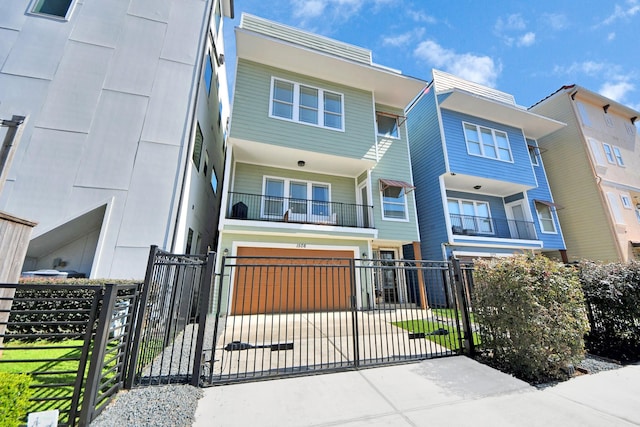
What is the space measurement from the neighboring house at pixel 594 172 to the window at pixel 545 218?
5.84ft

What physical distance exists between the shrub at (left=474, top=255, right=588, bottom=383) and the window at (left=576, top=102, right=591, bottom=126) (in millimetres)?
17695

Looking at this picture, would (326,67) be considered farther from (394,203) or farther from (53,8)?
(53,8)

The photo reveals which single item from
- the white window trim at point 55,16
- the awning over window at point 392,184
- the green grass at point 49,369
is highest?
the white window trim at point 55,16

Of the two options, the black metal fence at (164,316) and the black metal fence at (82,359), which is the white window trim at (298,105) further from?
the black metal fence at (82,359)

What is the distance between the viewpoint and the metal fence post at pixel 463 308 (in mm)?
5043

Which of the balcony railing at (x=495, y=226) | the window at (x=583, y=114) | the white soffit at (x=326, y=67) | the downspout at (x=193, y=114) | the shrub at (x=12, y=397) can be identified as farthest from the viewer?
the window at (x=583, y=114)

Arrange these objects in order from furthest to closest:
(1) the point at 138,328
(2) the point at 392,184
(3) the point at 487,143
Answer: (3) the point at 487,143
(2) the point at 392,184
(1) the point at 138,328

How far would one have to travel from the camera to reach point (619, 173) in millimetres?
15617

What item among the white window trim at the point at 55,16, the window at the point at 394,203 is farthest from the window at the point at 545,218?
the white window trim at the point at 55,16

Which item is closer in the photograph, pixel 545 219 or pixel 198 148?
pixel 198 148

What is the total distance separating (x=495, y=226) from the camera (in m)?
13.8

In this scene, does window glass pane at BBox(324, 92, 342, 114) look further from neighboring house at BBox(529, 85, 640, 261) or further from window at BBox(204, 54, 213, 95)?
neighboring house at BBox(529, 85, 640, 261)

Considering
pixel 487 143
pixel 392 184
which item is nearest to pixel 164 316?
pixel 392 184

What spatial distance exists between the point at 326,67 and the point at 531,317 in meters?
10.8
